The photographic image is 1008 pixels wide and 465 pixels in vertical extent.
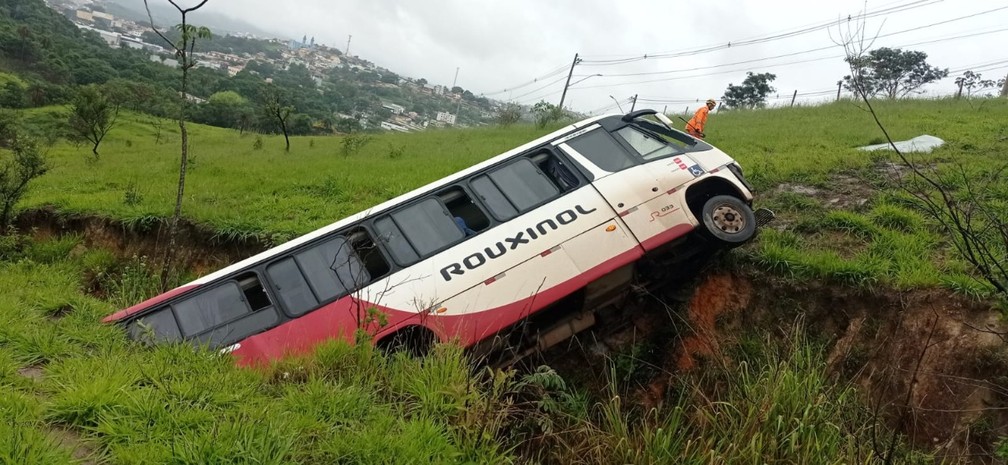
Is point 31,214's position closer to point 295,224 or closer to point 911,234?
point 295,224

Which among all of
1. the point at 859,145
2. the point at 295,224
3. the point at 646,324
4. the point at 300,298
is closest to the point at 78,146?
the point at 295,224

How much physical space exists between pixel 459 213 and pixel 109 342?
364 cm

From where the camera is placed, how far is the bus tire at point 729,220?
625cm

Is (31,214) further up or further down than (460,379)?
further down

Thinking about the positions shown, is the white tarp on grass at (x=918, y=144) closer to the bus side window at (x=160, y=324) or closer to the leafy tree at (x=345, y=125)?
the bus side window at (x=160, y=324)

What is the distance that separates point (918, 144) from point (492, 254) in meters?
10.00

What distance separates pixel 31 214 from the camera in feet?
37.1

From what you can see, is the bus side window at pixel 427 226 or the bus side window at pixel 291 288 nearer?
the bus side window at pixel 291 288

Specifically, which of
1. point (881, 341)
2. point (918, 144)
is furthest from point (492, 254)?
point (918, 144)

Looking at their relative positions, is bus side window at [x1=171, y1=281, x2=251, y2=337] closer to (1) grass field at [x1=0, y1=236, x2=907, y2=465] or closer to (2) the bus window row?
(2) the bus window row

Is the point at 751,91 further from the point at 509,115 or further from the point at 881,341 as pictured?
the point at 881,341

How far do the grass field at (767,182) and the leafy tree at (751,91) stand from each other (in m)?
18.3

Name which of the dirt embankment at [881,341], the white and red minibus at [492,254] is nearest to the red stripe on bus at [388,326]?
the white and red minibus at [492,254]

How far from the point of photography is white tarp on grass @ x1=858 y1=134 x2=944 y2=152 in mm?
10672
